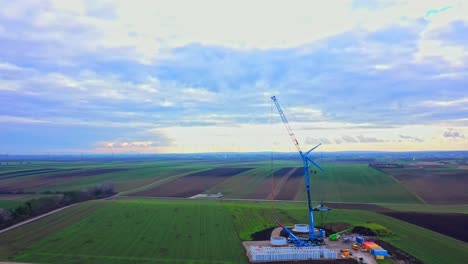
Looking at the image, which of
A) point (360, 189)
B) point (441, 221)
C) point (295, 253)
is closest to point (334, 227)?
point (295, 253)

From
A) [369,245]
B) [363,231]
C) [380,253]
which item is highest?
[369,245]

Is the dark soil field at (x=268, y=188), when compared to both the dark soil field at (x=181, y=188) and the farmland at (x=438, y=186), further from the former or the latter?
the farmland at (x=438, y=186)

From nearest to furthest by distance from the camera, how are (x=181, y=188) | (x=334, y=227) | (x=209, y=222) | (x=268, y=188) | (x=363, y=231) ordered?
(x=363, y=231) < (x=334, y=227) < (x=209, y=222) < (x=268, y=188) < (x=181, y=188)

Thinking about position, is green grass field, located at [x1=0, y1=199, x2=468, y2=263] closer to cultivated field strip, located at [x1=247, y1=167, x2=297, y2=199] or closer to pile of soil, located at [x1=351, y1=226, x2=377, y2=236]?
A: pile of soil, located at [x1=351, y1=226, x2=377, y2=236]

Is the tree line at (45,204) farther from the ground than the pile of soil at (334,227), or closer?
farther from the ground

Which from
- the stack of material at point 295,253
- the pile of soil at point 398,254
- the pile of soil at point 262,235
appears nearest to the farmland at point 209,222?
the pile of soil at point 398,254

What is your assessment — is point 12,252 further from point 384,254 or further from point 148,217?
→ point 384,254

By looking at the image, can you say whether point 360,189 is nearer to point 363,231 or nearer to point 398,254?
point 363,231
